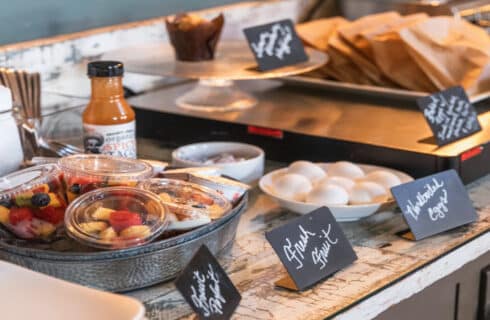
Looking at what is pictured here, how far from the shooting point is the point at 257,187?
1544mm

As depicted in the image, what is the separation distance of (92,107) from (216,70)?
34 cm

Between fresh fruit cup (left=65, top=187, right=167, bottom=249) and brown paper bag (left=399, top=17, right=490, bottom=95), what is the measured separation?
32.5 inches

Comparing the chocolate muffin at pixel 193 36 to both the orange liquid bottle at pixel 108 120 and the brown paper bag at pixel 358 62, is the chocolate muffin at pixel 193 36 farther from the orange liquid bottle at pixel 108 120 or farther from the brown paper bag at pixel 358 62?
the orange liquid bottle at pixel 108 120

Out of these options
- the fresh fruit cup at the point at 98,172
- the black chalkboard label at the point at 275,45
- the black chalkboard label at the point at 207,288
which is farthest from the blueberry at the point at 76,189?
the black chalkboard label at the point at 275,45

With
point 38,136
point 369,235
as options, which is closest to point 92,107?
point 38,136

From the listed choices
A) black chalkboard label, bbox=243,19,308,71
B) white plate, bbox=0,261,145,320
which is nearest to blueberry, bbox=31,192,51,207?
white plate, bbox=0,261,145,320

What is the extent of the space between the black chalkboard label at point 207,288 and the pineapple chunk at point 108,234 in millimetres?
107

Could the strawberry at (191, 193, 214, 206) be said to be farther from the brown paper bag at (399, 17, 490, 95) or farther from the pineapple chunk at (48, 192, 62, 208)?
the brown paper bag at (399, 17, 490, 95)

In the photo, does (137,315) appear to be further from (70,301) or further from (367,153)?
(367,153)

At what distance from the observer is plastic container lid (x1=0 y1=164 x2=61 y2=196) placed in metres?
1.14

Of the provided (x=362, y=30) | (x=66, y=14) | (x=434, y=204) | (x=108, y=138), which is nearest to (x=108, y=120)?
(x=108, y=138)

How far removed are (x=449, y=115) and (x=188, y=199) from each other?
22.4 inches

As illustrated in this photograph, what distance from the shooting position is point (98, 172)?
119 centimetres

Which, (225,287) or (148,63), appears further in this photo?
(148,63)
